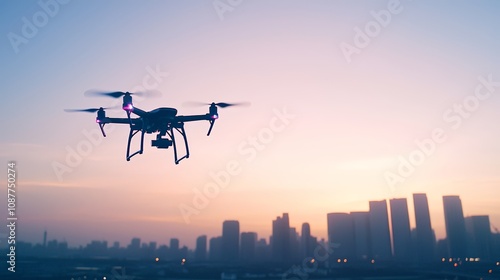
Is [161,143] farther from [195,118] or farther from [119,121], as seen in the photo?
[119,121]

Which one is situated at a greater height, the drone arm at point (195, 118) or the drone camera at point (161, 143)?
the drone arm at point (195, 118)

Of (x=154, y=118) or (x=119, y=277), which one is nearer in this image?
(x=154, y=118)

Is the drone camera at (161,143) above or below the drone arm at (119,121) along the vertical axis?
below

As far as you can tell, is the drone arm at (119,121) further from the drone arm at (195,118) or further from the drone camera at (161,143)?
the drone arm at (195,118)

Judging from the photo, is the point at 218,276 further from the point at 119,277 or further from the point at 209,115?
the point at 209,115

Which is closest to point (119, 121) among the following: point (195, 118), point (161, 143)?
point (161, 143)

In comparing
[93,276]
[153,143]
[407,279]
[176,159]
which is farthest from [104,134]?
[407,279]

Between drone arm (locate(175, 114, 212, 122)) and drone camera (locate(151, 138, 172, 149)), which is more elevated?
drone arm (locate(175, 114, 212, 122))

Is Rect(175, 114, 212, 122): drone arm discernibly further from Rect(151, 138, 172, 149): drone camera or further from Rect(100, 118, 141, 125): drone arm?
Rect(100, 118, 141, 125): drone arm
